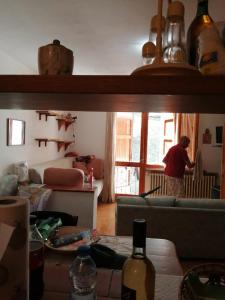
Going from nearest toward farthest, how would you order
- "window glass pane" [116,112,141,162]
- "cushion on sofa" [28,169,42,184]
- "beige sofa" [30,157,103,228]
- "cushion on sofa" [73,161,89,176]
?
"beige sofa" [30,157,103,228], "cushion on sofa" [28,169,42,184], "cushion on sofa" [73,161,89,176], "window glass pane" [116,112,141,162]

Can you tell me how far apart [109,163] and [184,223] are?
308 centimetres

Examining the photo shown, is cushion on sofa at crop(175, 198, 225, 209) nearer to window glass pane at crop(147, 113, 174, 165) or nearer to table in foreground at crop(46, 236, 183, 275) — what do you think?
table in foreground at crop(46, 236, 183, 275)

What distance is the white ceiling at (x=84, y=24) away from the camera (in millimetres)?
2289

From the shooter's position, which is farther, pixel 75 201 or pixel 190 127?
pixel 190 127

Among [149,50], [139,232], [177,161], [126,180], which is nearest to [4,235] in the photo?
[139,232]

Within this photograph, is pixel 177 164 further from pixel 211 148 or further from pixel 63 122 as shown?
pixel 63 122

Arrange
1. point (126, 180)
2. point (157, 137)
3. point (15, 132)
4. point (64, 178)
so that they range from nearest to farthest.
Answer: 1. point (64, 178)
2. point (15, 132)
3. point (157, 137)
4. point (126, 180)

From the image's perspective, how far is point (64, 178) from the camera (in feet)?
12.0

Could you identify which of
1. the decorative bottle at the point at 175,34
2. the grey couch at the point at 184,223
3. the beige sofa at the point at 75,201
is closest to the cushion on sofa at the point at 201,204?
the grey couch at the point at 184,223

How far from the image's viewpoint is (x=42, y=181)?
3797 mm

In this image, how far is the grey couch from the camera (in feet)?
9.64

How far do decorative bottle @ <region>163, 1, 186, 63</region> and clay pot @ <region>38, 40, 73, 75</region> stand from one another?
23 cm

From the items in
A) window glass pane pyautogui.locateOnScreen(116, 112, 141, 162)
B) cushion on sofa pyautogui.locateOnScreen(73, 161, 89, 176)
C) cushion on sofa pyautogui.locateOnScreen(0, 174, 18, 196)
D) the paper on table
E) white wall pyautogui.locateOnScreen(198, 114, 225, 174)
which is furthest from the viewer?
window glass pane pyautogui.locateOnScreen(116, 112, 141, 162)

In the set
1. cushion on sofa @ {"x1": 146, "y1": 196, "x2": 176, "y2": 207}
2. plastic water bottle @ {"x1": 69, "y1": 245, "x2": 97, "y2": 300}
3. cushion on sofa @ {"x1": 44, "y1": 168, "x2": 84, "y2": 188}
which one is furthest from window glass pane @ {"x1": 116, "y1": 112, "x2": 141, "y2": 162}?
plastic water bottle @ {"x1": 69, "y1": 245, "x2": 97, "y2": 300}
